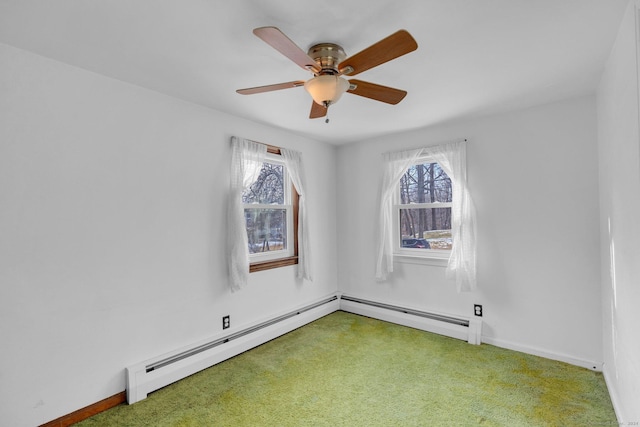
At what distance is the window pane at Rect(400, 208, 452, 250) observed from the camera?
362cm

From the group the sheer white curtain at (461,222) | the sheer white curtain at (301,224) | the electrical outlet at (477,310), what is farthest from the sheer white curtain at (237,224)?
the electrical outlet at (477,310)

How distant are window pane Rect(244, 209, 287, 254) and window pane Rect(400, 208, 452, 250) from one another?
1565mm

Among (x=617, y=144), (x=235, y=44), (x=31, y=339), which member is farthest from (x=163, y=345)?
(x=617, y=144)

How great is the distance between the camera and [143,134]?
2.49 metres

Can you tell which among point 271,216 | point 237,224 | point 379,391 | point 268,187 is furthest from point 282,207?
point 379,391

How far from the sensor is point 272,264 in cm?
352

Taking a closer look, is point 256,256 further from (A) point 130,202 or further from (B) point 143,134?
(B) point 143,134

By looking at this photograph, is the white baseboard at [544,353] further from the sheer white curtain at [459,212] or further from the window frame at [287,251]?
the window frame at [287,251]

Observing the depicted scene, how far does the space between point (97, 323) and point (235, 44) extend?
2150 millimetres

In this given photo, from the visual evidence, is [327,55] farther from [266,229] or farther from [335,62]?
[266,229]

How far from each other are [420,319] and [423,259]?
2.34ft

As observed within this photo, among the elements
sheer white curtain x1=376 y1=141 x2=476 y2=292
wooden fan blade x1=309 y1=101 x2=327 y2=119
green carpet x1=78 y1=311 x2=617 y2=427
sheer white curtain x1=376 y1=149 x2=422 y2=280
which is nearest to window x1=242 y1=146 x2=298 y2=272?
green carpet x1=78 y1=311 x2=617 y2=427

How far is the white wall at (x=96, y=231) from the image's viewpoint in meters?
1.90

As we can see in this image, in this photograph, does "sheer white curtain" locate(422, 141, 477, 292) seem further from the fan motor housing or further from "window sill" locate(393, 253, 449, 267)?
the fan motor housing
